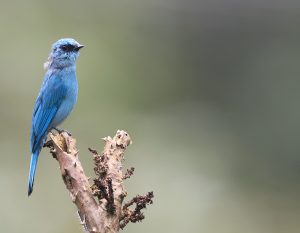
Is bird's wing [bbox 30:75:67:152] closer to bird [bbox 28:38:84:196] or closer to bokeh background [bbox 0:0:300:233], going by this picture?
bird [bbox 28:38:84:196]

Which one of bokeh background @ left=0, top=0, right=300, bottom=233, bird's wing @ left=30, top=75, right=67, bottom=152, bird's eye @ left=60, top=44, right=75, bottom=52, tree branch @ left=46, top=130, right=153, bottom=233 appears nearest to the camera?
tree branch @ left=46, top=130, right=153, bottom=233

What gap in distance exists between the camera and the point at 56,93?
888 centimetres

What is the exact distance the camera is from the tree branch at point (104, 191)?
18.9 feet

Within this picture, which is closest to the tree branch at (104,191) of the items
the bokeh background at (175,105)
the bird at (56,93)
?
the bird at (56,93)

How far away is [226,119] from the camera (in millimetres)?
19812

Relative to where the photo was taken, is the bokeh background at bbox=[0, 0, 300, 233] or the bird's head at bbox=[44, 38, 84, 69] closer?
the bird's head at bbox=[44, 38, 84, 69]

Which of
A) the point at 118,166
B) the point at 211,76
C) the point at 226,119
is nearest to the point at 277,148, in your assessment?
the point at 226,119

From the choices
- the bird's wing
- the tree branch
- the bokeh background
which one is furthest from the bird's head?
the bokeh background

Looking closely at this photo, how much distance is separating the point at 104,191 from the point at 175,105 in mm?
13729

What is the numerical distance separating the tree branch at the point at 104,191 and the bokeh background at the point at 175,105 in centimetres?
734

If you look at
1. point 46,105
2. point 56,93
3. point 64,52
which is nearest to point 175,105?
point 64,52

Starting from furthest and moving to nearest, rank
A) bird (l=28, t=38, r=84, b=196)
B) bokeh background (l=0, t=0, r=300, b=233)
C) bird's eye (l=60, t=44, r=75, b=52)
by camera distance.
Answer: bokeh background (l=0, t=0, r=300, b=233) < bird's eye (l=60, t=44, r=75, b=52) < bird (l=28, t=38, r=84, b=196)

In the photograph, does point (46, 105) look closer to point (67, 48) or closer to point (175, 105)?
point (67, 48)

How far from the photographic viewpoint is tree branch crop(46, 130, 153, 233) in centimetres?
576
